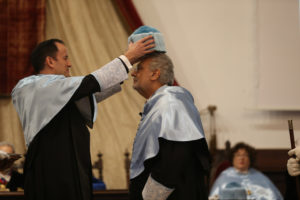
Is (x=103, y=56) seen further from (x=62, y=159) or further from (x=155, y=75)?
(x=62, y=159)

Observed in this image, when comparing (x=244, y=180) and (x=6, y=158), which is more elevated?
(x=6, y=158)

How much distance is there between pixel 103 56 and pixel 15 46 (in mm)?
1183

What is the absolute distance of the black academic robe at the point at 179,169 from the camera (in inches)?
104

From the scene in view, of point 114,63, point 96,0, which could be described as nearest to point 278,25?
point 96,0

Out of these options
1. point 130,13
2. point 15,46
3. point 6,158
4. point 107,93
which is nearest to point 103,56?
point 130,13

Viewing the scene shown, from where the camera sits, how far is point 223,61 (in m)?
7.24

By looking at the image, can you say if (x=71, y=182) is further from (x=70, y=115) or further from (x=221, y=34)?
(x=221, y=34)

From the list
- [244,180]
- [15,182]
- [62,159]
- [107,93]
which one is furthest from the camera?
[244,180]

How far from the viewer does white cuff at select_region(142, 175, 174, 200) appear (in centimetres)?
266

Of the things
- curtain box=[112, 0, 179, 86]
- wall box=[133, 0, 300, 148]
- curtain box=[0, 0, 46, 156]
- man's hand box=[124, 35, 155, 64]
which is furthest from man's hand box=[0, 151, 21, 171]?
wall box=[133, 0, 300, 148]

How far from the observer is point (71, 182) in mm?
2955

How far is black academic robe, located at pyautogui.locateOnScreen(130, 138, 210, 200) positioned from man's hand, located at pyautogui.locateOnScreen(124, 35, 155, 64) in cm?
60

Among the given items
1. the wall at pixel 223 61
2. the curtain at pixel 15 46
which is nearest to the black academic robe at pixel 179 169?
the curtain at pixel 15 46

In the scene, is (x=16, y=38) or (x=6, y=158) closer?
(x=6, y=158)
